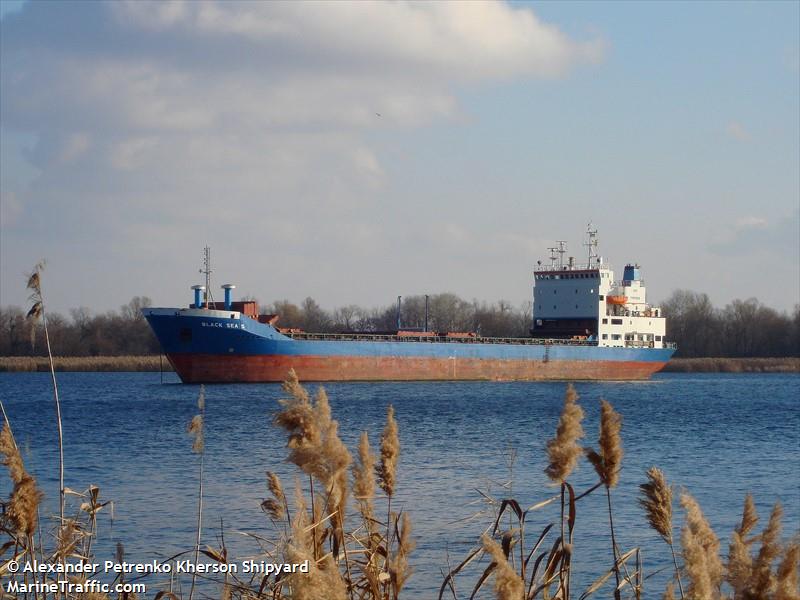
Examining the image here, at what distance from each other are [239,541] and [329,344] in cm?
3091

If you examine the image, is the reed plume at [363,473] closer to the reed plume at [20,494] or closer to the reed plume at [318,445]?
the reed plume at [318,445]

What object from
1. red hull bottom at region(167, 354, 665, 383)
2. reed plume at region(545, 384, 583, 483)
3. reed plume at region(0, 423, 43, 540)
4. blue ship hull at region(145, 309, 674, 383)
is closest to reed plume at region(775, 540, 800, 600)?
reed plume at region(545, 384, 583, 483)

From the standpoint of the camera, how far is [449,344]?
1823 inches

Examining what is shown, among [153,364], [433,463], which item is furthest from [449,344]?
[153,364]

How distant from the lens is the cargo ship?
3944 centimetres

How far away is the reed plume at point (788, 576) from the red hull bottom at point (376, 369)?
34.4 metres

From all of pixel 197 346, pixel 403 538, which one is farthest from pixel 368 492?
pixel 197 346

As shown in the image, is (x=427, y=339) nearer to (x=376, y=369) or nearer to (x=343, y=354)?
(x=376, y=369)

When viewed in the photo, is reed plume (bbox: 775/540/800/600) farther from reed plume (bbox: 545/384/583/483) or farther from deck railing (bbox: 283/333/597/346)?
deck railing (bbox: 283/333/597/346)

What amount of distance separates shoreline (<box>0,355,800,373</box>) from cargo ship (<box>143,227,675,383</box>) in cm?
2378

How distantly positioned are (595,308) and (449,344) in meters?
11.8

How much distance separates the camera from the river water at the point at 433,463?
404 inches

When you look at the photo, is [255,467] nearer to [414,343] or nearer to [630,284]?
[414,343]

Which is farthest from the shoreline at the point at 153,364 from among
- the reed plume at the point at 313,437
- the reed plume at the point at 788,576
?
the reed plume at the point at 788,576
